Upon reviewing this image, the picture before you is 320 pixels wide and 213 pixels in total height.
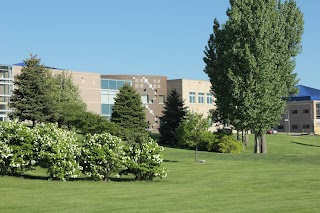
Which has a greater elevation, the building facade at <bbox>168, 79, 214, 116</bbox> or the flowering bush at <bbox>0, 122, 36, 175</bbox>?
the building facade at <bbox>168, 79, 214, 116</bbox>

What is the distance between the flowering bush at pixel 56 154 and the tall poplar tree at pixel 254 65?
2524cm

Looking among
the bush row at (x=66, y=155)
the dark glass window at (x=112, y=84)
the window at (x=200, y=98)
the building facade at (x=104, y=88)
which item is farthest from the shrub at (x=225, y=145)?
the window at (x=200, y=98)

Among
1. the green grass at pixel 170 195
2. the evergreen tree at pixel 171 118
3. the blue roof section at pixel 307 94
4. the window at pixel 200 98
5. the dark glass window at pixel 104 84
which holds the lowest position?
the green grass at pixel 170 195

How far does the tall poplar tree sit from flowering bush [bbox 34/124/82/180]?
25243 millimetres

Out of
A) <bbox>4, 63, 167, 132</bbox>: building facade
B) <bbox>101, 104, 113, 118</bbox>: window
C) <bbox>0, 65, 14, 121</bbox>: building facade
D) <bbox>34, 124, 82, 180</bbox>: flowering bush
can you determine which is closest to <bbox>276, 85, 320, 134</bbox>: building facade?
<bbox>4, 63, 167, 132</bbox>: building facade

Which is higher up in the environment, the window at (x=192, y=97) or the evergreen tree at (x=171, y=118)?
the window at (x=192, y=97)

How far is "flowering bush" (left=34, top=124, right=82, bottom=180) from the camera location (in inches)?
809

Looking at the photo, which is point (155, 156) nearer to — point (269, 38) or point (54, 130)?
point (54, 130)

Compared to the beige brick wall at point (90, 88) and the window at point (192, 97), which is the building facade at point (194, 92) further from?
the beige brick wall at point (90, 88)

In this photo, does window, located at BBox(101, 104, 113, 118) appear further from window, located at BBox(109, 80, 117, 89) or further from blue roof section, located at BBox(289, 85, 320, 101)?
blue roof section, located at BBox(289, 85, 320, 101)

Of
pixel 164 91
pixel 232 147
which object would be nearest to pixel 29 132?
pixel 232 147

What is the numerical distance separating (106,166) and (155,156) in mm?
2145

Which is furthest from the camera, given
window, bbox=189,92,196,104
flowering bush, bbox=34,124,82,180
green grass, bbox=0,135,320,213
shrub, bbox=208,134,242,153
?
window, bbox=189,92,196,104

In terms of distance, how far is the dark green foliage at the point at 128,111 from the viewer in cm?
5919
